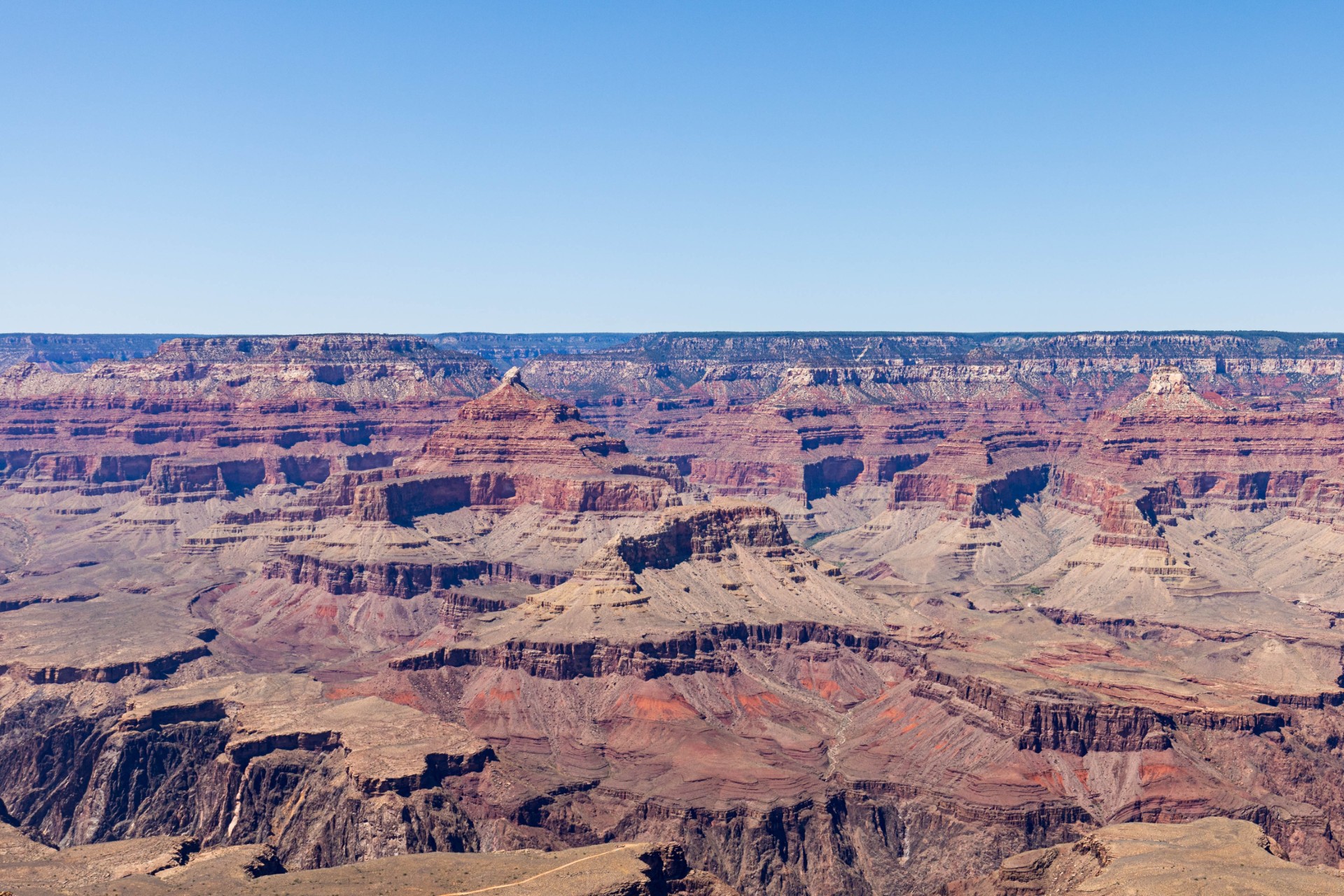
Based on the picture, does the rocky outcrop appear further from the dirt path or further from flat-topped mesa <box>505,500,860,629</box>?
flat-topped mesa <box>505,500,860,629</box>

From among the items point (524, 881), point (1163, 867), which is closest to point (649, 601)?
point (524, 881)

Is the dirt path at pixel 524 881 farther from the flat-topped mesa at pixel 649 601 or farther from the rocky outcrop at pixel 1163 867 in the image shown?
the flat-topped mesa at pixel 649 601

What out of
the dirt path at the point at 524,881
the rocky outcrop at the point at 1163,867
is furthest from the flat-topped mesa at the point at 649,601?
the dirt path at the point at 524,881

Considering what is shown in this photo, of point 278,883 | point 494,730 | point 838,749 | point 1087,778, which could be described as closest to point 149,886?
point 278,883

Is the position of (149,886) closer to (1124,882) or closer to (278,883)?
(278,883)

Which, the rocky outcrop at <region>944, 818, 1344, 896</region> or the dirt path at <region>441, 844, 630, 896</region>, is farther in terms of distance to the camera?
the rocky outcrop at <region>944, 818, 1344, 896</region>

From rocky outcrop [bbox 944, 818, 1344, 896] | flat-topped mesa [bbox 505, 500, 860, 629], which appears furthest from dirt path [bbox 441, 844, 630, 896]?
flat-topped mesa [bbox 505, 500, 860, 629]

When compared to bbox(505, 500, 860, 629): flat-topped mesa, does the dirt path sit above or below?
below

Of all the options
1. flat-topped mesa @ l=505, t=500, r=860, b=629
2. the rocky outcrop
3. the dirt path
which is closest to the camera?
the dirt path

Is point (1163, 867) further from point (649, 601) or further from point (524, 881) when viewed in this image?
point (649, 601)

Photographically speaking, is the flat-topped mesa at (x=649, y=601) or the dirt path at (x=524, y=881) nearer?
the dirt path at (x=524, y=881)

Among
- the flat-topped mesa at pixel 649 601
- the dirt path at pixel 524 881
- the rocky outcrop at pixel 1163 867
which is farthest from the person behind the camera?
the flat-topped mesa at pixel 649 601
